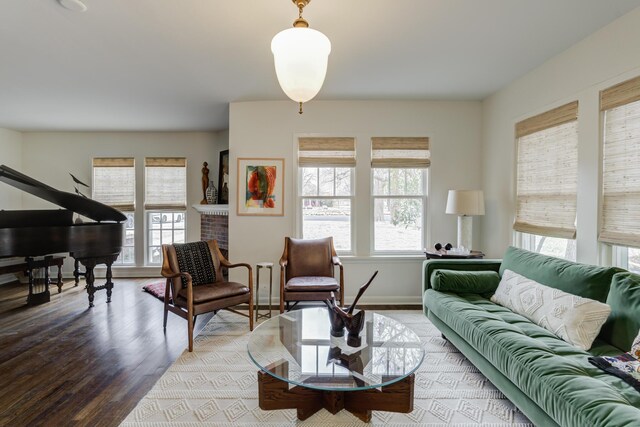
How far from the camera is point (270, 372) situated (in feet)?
5.72

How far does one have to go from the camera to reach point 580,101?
2.67 metres

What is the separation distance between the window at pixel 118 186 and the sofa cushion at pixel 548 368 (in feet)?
18.3

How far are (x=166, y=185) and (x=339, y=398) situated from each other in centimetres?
520

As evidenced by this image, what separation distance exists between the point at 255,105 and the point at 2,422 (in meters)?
3.63

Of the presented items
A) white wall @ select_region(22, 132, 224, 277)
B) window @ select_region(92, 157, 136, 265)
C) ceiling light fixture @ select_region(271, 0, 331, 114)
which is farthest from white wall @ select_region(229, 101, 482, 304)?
window @ select_region(92, 157, 136, 265)

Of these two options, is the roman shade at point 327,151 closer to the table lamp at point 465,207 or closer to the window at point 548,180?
the table lamp at point 465,207

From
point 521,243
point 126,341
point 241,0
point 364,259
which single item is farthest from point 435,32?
point 126,341

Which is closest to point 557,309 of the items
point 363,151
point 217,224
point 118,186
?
point 363,151

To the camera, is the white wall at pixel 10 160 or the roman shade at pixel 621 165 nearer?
the roman shade at pixel 621 165

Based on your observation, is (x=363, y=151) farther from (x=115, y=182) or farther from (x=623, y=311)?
(x=115, y=182)

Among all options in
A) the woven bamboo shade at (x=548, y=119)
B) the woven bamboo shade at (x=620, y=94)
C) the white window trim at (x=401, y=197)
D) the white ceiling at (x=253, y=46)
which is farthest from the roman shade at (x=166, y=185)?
the woven bamboo shade at (x=620, y=94)

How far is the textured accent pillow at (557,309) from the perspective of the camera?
75.4 inches

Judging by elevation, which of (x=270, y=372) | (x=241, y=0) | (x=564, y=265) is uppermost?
(x=241, y=0)

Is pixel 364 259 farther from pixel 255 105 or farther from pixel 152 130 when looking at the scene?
pixel 152 130
